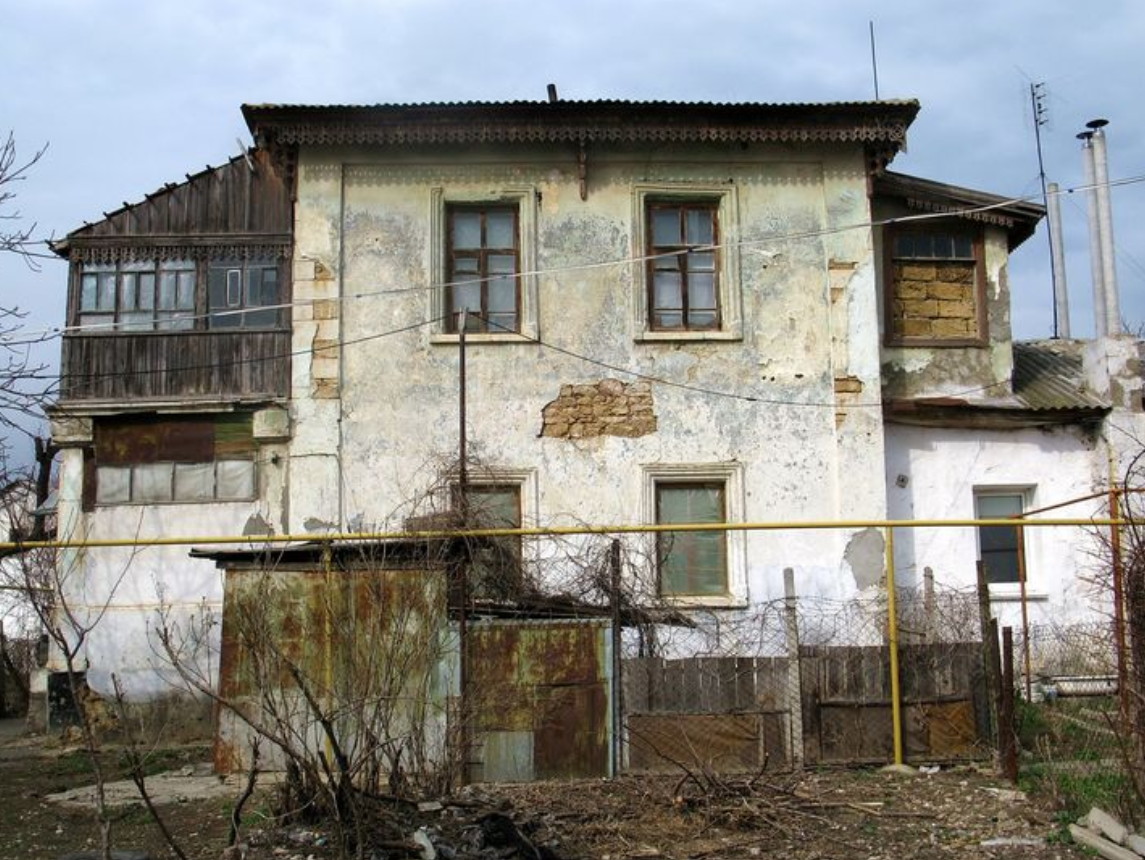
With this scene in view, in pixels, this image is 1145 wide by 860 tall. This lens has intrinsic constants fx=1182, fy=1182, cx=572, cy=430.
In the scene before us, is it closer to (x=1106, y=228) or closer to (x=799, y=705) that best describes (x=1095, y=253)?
(x=1106, y=228)

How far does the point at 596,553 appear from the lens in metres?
10.6

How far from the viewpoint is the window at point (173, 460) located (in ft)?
47.1

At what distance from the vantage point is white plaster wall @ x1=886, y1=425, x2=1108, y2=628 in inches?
573

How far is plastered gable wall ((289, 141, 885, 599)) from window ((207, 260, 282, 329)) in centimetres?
61

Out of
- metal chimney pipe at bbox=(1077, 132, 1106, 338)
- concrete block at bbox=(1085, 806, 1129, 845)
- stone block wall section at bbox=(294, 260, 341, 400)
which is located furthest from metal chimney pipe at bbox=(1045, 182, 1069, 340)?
concrete block at bbox=(1085, 806, 1129, 845)

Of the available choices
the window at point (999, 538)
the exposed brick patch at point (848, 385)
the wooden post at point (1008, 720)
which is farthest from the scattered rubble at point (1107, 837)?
the window at point (999, 538)

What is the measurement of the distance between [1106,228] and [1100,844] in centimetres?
1305

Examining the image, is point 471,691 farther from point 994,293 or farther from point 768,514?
point 994,293

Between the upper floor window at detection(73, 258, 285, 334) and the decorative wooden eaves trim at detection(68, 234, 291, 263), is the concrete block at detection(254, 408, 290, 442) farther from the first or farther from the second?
the decorative wooden eaves trim at detection(68, 234, 291, 263)

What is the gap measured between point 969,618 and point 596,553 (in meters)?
3.33

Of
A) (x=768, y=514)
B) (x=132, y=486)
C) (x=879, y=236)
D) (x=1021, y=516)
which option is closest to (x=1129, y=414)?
(x=1021, y=516)

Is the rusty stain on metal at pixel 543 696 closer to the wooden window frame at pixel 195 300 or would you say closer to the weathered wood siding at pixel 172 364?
the weathered wood siding at pixel 172 364

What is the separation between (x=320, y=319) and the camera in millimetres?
14406

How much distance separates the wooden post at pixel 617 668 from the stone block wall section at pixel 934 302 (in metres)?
7.34
